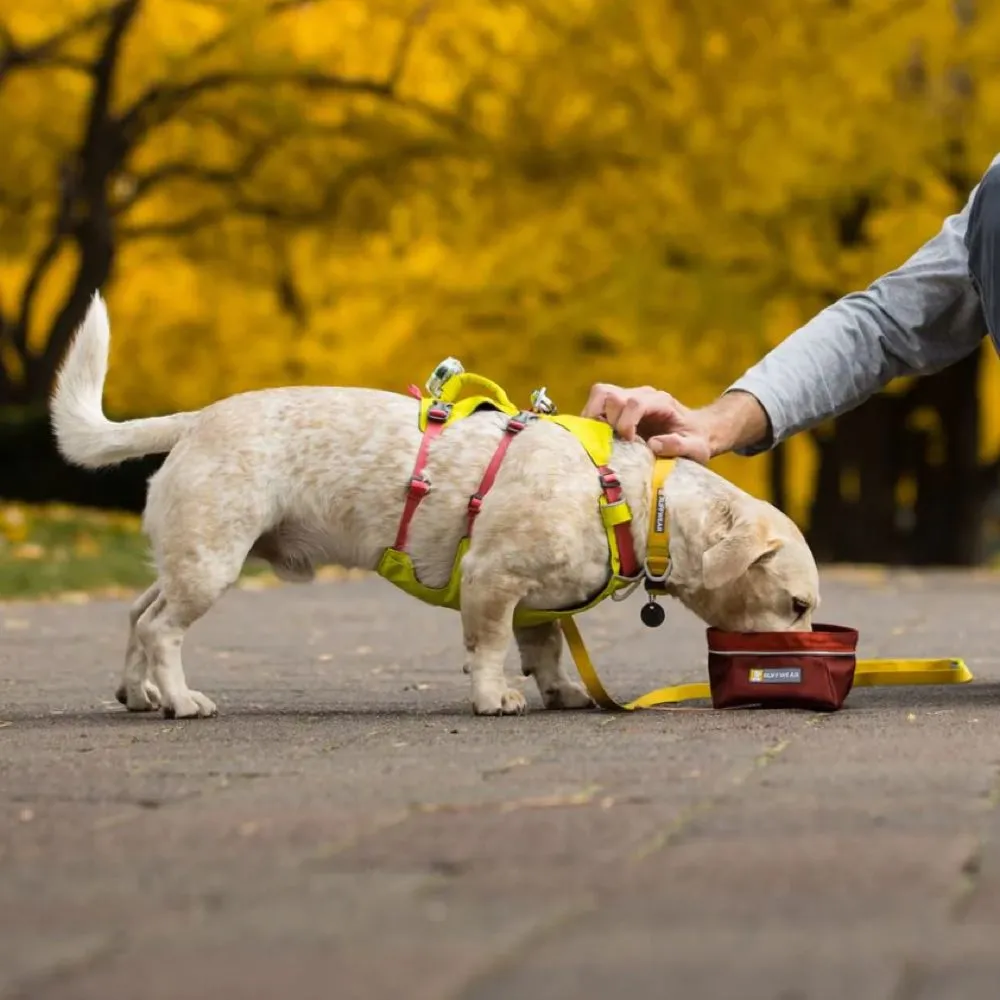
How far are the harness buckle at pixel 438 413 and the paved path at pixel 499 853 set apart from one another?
2.52 ft

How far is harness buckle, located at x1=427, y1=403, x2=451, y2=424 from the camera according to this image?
539 centimetres

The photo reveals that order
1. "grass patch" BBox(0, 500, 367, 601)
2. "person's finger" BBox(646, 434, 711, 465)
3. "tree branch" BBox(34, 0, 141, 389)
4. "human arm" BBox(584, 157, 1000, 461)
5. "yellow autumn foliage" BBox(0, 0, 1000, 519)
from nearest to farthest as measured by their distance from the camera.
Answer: "person's finger" BBox(646, 434, 711, 465)
"human arm" BBox(584, 157, 1000, 461)
"grass patch" BBox(0, 500, 367, 601)
"yellow autumn foliage" BBox(0, 0, 1000, 519)
"tree branch" BBox(34, 0, 141, 389)

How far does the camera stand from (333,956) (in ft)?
7.64

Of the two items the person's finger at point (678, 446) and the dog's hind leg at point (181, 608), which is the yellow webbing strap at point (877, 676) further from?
the dog's hind leg at point (181, 608)

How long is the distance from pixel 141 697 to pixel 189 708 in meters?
0.31

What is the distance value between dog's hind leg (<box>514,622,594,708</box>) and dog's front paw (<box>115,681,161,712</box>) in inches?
39.2

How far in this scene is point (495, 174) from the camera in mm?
19125

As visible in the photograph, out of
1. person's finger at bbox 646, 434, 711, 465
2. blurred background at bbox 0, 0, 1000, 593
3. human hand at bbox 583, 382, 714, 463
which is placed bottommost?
person's finger at bbox 646, 434, 711, 465

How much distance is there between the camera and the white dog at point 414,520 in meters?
5.16

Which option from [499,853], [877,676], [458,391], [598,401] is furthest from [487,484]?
[499,853]

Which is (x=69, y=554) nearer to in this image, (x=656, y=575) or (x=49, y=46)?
(x=49, y=46)

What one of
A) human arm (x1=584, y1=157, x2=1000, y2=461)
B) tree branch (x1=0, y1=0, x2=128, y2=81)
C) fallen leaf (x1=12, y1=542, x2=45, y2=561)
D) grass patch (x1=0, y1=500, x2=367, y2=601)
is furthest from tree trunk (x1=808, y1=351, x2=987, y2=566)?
human arm (x1=584, y1=157, x2=1000, y2=461)

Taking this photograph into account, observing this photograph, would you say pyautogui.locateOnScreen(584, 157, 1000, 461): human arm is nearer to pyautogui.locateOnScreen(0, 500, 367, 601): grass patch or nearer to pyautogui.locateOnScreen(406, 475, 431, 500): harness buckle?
pyautogui.locateOnScreen(406, 475, 431, 500): harness buckle

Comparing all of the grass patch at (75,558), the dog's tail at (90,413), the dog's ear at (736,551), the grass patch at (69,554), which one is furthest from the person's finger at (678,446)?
the grass patch at (69,554)
